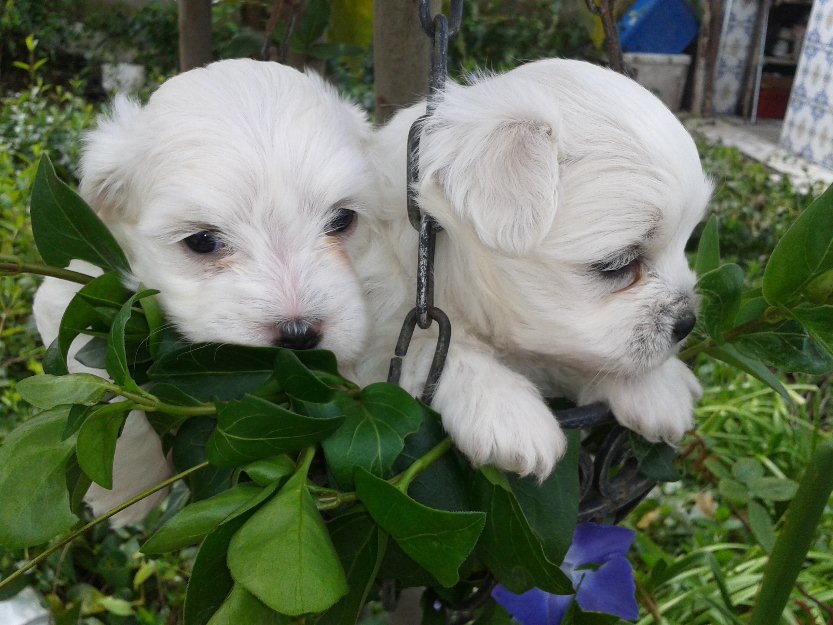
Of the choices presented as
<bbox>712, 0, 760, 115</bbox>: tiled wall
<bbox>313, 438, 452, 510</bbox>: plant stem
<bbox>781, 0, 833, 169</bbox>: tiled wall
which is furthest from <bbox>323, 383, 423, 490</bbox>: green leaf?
<bbox>712, 0, 760, 115</bbox>: tiled wall

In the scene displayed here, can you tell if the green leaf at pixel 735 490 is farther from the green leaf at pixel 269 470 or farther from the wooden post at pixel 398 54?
the green leaf at pixel 269 470

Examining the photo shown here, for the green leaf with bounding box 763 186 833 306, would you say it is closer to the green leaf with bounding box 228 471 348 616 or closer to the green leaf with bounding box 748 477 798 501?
the green leaf with bounding box 228 471 348 616

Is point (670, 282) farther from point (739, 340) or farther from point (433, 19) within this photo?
point (433, 19)

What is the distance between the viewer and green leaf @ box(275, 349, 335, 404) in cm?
90

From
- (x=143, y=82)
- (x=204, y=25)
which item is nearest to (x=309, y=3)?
(x=204, y=25)

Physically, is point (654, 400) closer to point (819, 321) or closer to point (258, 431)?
point (819, 321)

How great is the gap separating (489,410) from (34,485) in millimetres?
543

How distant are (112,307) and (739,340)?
0.78 metres

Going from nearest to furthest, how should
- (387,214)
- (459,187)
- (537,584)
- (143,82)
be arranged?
(537,584) → (459,187) → (387,214) → (143,82)

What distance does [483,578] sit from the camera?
1.11m

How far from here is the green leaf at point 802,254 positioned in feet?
2.92

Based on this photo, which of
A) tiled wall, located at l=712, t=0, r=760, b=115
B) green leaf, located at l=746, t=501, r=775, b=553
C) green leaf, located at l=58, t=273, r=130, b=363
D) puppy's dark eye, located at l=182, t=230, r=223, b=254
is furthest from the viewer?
tiled wall, located at l=712, t=0, r=760, b=115

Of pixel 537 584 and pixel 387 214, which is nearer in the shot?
pixel 537 584

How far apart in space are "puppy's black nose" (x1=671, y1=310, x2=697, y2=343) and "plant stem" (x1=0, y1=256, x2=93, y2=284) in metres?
0.80
